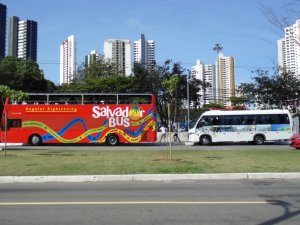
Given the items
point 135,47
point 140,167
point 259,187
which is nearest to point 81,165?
point 140,167

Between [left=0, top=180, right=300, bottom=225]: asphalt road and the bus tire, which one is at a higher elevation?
the bus tire

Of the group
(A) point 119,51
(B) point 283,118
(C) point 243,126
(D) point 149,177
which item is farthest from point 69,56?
(D) point 149,177

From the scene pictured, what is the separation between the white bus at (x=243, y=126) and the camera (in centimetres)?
3375

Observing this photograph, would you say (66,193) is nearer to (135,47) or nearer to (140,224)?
(140,224)

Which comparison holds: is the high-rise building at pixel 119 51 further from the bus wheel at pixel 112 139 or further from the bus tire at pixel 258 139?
the bus tire at pixel 258 139

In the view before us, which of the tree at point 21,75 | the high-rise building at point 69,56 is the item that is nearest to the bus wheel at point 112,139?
the tree at point 21,75

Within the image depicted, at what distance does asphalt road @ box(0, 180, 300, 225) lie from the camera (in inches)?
271

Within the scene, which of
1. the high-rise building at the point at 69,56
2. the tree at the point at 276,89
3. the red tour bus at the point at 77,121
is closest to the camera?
the red tour bus at the point at 77,121

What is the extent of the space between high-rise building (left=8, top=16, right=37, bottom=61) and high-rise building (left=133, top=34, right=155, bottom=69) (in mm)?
17811

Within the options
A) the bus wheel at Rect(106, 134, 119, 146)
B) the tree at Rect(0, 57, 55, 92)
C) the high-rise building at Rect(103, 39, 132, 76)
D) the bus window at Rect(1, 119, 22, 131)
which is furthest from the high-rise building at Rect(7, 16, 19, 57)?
the bus wheel at Rect(106, 134, 119, 146)

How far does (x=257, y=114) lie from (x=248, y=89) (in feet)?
66.8

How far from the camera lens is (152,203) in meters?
8.45

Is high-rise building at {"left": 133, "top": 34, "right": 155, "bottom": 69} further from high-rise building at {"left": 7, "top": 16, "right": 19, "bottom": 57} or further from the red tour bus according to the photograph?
the red tour bus

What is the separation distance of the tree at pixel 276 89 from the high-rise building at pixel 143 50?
53.6 feet
